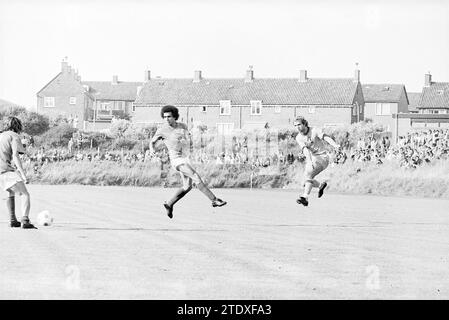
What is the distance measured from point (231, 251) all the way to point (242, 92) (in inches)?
239

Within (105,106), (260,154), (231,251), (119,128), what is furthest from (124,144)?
(105,106)

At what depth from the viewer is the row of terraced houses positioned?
18.2m

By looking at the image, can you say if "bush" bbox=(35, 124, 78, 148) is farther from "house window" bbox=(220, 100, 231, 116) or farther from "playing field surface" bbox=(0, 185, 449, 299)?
"house window" bbox=(220, 100, 231, 116)

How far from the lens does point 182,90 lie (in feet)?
64.8

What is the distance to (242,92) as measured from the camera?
21.5 m

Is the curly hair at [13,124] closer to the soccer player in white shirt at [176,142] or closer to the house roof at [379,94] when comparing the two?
the soccer player in white shirt at [176,142]

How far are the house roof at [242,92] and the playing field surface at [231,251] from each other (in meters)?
1.95

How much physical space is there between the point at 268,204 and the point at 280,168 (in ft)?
22.5

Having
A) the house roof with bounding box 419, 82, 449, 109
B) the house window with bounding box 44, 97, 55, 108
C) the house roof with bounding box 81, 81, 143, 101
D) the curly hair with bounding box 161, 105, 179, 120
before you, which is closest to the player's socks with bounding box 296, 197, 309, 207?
the curly hair with bounding box 161, 105, 179, 120

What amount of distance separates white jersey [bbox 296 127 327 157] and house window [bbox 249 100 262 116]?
6201mm

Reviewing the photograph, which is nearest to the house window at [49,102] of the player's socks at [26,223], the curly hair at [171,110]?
the player's socks at [26,223]

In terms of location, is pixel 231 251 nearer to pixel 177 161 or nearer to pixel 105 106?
pixel 177 161
